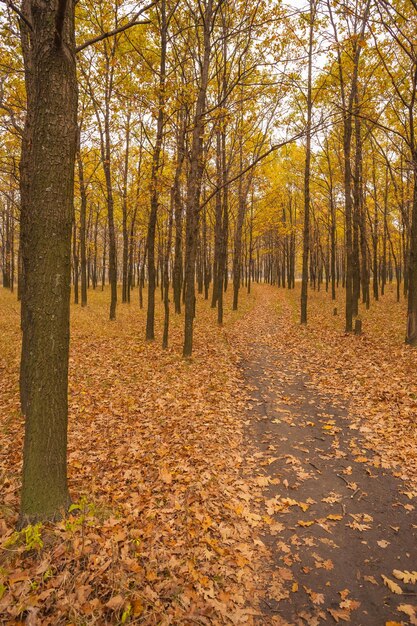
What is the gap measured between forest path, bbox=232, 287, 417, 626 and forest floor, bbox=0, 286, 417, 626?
20 mm

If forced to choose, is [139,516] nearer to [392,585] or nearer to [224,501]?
[224,501]

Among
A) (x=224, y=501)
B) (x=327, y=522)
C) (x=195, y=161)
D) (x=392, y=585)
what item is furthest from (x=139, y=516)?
(x=195, y=161)

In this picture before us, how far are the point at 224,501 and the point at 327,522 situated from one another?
1424 millimetres

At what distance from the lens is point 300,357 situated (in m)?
11.7

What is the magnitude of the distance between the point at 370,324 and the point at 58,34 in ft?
53.3

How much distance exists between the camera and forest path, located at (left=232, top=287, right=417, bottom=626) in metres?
3.38

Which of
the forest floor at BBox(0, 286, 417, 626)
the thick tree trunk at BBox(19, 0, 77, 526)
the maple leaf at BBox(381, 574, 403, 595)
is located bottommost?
the maple leaf at BBox(381, 574, 403, 595)

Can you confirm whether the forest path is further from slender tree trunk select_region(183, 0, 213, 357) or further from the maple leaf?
slender tree trunk select_region(183, 0, 213, 357)

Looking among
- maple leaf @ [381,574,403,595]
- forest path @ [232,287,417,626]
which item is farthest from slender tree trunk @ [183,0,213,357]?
maple leaf @ [381,574,403,595]

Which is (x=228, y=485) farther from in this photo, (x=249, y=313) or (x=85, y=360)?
(x=249, y=313)

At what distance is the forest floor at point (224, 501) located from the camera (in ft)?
10.7

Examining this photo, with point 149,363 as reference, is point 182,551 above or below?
below

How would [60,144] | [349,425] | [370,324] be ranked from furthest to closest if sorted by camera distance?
[370,324]
[349,425]
[60,144]

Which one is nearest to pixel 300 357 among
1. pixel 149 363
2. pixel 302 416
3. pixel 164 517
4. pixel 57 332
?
pixel 302 416
